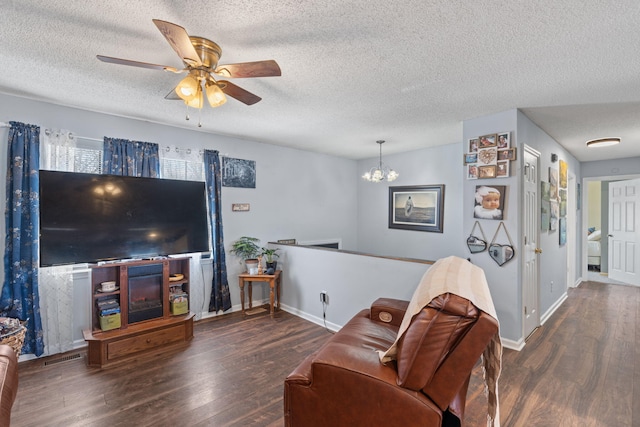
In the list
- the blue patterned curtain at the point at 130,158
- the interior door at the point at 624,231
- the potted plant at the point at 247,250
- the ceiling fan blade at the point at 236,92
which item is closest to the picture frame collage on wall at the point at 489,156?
the ceiling fan blade at the point at 236,92

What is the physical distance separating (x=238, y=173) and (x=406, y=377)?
11.3ft

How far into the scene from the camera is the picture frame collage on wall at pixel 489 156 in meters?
2.93

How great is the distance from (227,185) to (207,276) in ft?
4.10

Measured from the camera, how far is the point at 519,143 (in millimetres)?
2939

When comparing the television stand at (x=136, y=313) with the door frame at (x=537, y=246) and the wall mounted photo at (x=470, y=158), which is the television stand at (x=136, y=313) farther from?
the door frame at (x=537, y=246)

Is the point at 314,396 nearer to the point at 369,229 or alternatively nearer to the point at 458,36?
the point at 458,36

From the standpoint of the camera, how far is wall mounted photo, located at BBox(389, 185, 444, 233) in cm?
471

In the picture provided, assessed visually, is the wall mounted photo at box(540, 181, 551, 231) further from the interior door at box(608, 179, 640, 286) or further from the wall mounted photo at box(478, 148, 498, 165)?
the interior door at box(608, 179, 640, 286)

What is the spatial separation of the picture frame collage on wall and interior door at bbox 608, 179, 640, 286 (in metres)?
4.15

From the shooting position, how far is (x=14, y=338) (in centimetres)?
233

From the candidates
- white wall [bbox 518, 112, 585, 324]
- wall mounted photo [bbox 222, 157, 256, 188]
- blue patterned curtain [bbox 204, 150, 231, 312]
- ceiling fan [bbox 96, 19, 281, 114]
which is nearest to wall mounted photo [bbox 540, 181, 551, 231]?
white wall [bbox 518, 112, 585, 324]

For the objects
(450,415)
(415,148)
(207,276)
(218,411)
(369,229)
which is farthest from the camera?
(369,229)

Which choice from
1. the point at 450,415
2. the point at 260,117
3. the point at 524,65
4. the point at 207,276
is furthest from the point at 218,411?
the point at 524,65

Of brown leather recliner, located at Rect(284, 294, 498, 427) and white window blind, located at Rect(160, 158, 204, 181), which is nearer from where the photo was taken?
brown leather recliner, located at Rect(284, 294, 498, 427)
